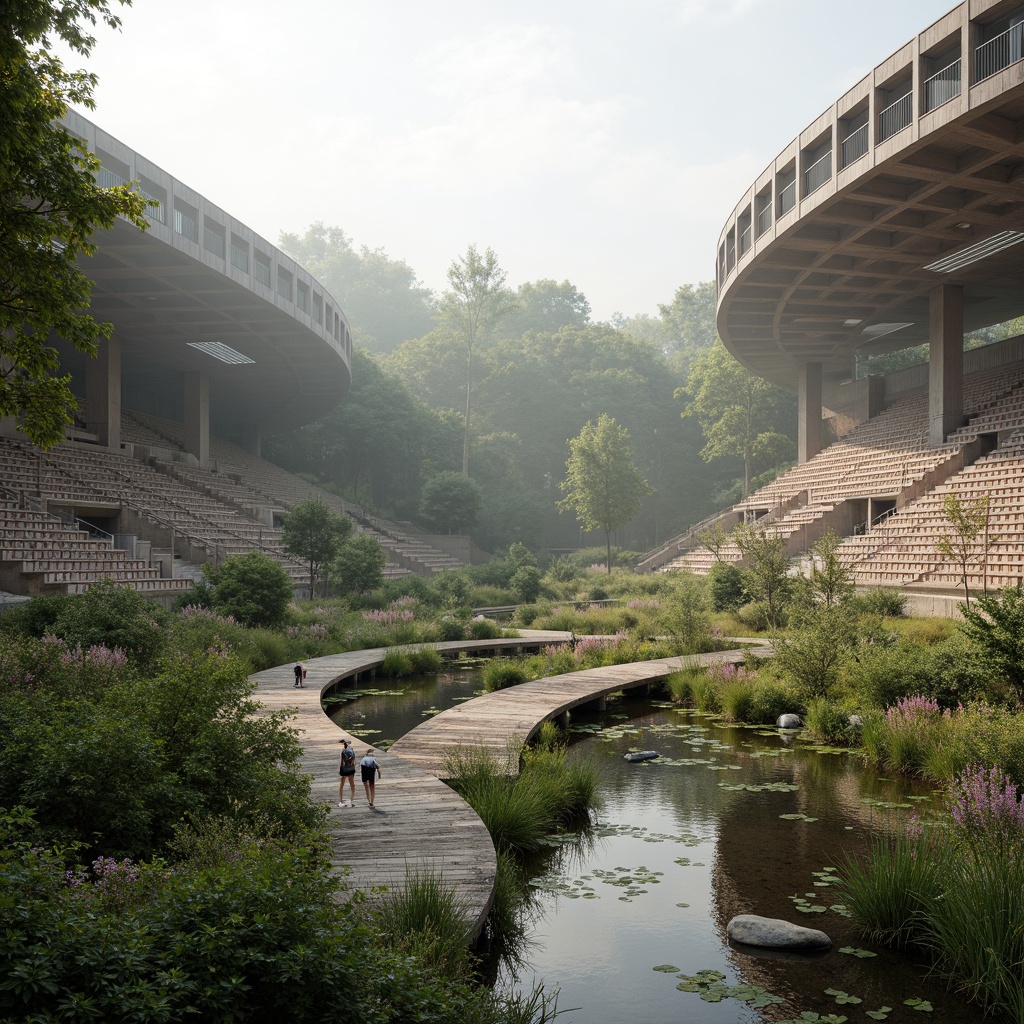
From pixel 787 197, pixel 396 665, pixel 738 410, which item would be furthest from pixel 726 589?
pixel 738 410

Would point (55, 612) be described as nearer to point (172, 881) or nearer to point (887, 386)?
point (172, 881)

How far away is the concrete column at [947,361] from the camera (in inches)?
1127

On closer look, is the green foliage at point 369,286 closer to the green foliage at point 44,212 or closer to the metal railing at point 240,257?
the metal railing at point 240,257

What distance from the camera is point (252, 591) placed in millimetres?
18688

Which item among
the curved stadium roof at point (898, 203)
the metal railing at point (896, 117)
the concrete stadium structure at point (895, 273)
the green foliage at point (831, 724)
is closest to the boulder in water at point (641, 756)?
the green foliage at point (831, 724)

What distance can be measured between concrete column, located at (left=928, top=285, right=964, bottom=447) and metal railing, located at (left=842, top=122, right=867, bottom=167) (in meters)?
10.1

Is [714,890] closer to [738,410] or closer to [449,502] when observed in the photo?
[449,502]

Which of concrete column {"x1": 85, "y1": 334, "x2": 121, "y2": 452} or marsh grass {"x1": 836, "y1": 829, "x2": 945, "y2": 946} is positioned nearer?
marsh grass {"x1": 836, "y1": 829, "x2": 945, "y2": 946}

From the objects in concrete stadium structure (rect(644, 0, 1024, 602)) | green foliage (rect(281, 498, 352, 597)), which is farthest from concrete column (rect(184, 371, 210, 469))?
concrete stadium structure (rect(644, 0, 1024, 602))

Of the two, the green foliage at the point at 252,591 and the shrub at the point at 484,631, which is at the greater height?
the green foliage at the point at 252,591

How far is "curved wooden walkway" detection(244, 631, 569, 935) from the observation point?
5824mm

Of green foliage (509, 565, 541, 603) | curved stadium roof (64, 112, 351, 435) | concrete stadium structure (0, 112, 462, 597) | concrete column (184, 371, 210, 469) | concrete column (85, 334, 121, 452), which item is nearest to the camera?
concrete stadium structure (0, 112, 462, 597)

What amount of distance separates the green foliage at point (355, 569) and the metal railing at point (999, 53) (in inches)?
803

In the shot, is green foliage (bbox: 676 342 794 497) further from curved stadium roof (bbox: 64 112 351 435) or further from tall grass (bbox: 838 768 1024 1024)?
tall grass (bbox: 838 768 1024 1024)
